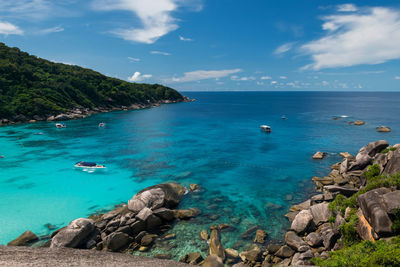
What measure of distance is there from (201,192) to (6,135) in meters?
71.6

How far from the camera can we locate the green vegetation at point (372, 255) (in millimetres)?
11016

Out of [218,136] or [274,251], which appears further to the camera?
[218,136]

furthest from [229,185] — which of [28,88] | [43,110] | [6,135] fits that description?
[28,88]

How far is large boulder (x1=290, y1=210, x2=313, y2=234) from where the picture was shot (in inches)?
822

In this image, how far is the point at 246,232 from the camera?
21.9 m

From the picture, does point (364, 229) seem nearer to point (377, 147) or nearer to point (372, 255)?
point (372, 255)

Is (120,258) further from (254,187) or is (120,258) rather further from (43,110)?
(43,110)

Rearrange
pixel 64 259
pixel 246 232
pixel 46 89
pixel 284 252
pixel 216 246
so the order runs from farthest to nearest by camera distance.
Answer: pixel 46 89 < pixel 246 232 < pixel 216 246 < pixel 284 252 < pixel 64 259

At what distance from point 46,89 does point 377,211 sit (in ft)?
459

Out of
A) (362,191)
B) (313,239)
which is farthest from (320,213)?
(362,191)

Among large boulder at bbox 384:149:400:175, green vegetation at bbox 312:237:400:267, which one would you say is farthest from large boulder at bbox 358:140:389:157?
green vegetation at bbox 312:237:400:267

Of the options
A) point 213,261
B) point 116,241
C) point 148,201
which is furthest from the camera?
point 148,201

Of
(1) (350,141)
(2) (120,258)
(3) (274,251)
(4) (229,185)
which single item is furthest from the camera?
(1) (350,141)

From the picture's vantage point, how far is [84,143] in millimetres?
60656
